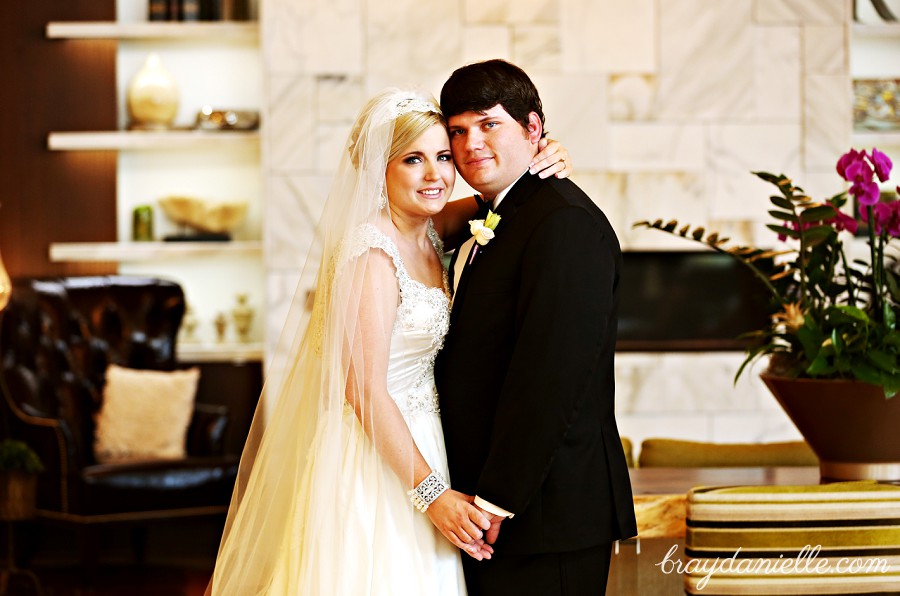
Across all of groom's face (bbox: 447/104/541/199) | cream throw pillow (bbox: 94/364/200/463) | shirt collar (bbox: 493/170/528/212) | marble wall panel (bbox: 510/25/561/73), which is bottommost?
cream throw pillow (bbox: 94/364/200/463)

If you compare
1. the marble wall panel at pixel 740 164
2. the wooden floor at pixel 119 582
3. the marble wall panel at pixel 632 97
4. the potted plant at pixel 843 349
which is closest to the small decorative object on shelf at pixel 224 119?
the marble wall panel at pixel 632 97

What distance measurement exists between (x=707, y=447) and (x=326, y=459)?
1.38 m

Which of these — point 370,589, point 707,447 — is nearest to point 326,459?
point 370,589

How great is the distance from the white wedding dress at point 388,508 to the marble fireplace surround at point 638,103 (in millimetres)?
3365

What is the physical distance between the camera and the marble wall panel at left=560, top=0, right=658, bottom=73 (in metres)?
5.48

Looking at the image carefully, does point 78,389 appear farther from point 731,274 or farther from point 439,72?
point 731,274

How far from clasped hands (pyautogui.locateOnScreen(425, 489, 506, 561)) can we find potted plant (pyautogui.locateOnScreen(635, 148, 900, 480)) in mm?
766

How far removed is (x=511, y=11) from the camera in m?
5.45

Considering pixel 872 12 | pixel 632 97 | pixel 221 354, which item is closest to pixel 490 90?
pixel 632 97

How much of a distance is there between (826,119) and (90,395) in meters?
4.13

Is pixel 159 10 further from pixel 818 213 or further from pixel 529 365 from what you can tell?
pixel 529 365

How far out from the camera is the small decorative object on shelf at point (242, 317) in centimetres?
572

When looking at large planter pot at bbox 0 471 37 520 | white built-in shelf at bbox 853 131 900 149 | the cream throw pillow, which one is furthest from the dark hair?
white built-in shelf at bbox 853 131 900 149

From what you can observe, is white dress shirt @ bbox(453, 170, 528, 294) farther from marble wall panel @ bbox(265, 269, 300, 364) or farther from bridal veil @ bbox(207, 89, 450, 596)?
marble wall panel @ bbox(265, 269, 300, 364)
